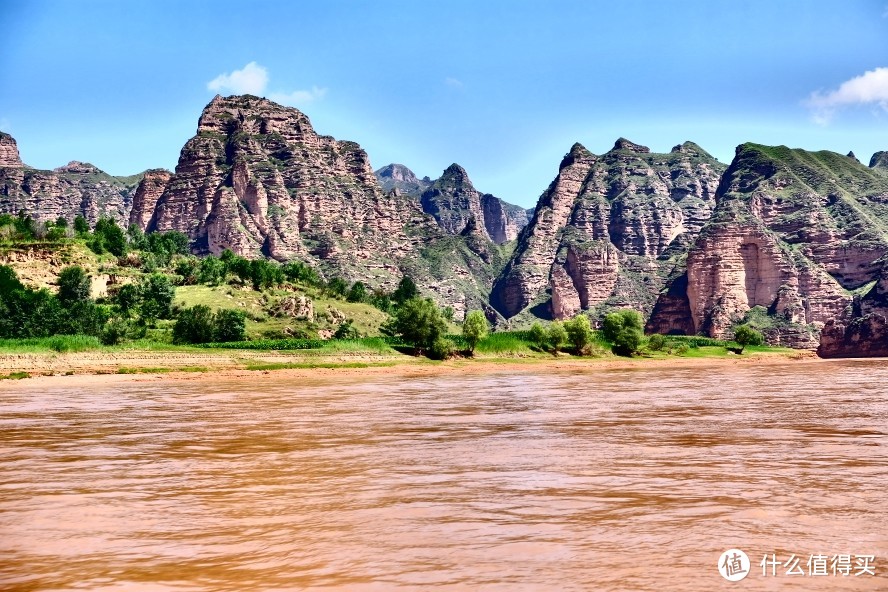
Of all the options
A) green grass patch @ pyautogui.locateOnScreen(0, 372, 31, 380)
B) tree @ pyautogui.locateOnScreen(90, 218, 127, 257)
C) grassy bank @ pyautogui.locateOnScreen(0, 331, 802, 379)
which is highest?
tree @ pyautogui.locateOnScreen(90, 218, 127, 257)

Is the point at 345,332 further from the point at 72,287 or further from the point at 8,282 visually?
the point at 8,282

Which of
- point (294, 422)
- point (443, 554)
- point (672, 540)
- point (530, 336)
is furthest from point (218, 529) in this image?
point (530, 336)

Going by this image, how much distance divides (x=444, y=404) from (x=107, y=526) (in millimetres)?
28841

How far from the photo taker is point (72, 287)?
10950cm

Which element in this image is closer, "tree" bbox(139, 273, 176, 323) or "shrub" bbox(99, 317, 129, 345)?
"shrub" bbox(99, 317, 129, 345)

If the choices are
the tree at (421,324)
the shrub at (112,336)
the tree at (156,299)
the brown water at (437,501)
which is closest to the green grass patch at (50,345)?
the shrub at (112,336)

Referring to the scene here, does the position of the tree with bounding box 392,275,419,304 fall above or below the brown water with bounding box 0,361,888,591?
above

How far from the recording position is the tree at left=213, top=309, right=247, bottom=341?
331 feet

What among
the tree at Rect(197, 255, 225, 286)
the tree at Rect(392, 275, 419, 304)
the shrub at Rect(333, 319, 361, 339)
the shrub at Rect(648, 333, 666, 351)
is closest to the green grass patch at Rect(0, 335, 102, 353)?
the shrub at Rect(333, 319, 361, 339)

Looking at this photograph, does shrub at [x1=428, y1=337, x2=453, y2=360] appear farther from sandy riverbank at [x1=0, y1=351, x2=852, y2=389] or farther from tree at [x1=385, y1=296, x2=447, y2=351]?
sandy riverbank at [x1=0, y1=351, x2=852, y2=389]

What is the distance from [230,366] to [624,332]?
241 feet

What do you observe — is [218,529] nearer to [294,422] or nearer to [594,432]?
[594,432]

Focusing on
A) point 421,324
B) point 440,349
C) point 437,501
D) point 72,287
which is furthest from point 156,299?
point 437,501

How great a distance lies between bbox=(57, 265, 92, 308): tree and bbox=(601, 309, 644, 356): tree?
87.2 metres
